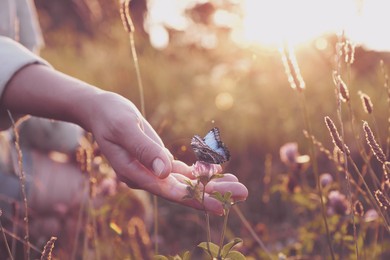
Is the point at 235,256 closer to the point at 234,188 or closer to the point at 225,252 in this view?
the point at 225,252

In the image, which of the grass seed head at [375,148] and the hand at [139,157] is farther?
the hand at [139,157]

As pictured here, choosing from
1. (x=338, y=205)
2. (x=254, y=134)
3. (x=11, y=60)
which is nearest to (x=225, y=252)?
(x=338, y=205)

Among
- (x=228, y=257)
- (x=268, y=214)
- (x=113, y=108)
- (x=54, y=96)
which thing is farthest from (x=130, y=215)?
(x=228, y=257)

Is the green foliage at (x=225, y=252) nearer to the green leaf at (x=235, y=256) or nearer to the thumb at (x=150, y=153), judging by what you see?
the green leaf at (x=235, y=256)

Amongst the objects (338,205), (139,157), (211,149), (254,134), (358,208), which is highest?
(211,149)

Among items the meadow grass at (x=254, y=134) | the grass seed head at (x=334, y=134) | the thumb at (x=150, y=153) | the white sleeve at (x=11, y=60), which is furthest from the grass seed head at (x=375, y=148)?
Answer: the white sleeve at (x=11, y=60)

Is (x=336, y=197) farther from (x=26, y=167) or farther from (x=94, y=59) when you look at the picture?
(x=94, y=59)
